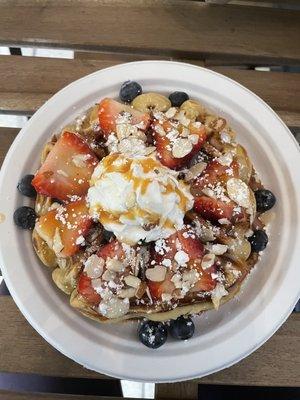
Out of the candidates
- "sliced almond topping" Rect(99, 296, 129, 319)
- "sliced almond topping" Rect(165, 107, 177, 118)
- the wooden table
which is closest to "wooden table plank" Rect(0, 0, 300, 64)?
the wooden table

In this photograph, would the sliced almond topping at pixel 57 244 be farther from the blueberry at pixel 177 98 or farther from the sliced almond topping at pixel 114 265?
the blueberry at pixel 177 98

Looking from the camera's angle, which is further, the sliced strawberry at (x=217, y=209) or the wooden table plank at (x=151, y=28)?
the wooden table plank at (x=151, y=28)

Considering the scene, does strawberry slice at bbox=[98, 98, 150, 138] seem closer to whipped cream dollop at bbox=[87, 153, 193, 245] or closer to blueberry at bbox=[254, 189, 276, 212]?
whipped cream dollop at bbox=[87, 153, 193, 245]

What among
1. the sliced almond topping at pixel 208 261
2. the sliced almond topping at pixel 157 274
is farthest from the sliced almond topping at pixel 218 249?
the sliced almond topping at pixel 157 274

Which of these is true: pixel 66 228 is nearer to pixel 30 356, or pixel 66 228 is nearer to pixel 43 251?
pixel 43 251

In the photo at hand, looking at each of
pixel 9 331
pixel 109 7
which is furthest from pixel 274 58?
pixel 9 331

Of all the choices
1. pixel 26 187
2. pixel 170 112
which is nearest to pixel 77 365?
pixel 26 187

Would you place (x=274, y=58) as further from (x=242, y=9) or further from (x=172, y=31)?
(x=172, y=31)
